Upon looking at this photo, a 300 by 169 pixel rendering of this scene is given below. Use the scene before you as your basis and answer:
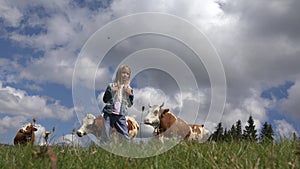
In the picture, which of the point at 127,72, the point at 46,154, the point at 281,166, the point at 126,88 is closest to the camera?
the point at 46,154

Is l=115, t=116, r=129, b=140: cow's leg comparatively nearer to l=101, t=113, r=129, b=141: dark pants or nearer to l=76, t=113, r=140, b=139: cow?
l=101, t=113, r=129, b=141: dark pants

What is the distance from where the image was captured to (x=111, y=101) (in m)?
10.3

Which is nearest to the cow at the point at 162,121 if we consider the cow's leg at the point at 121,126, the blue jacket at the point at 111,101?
the cow's leg at the point at 121,126

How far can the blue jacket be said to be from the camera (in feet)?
31.2

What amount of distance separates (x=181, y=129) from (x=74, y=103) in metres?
7.29

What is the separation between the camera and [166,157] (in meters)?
6.16

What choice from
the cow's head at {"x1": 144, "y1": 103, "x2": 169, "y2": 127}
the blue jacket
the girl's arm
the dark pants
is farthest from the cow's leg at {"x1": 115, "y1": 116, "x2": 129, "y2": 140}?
the cow's head at {"x1": 144, "y1": 103, "x2": 169, "y2": 127}

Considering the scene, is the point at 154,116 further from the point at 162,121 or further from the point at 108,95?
the point at 108,95

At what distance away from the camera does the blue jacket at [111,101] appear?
375 inches

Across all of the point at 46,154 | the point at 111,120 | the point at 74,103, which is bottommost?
the point at 46,154

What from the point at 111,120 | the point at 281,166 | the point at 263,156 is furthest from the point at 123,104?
the point at 281,166

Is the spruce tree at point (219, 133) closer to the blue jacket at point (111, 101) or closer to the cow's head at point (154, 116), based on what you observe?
the blue jacket at point (111, 101)

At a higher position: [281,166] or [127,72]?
[127,72]

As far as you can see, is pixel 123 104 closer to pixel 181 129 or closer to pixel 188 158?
pixel 181 129
